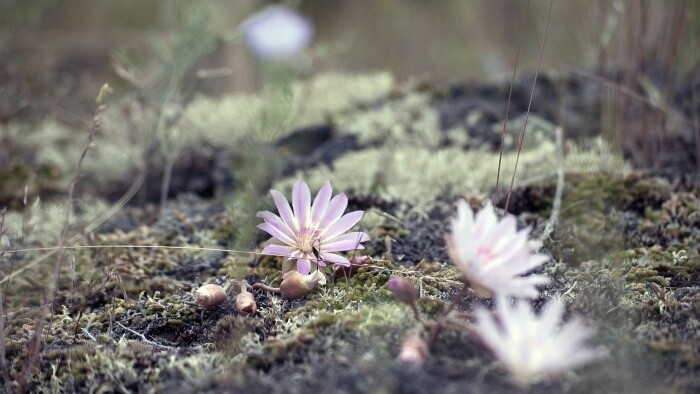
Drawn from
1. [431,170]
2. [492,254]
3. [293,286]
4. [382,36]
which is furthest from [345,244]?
[382,36]

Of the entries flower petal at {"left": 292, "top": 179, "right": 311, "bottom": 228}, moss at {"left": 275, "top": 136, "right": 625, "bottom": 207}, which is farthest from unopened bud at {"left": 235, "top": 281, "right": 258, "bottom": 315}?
moss at {"left": 275, "top": 136, "right": 625, "bottom": 207}

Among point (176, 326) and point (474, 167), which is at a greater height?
point (474, 167)

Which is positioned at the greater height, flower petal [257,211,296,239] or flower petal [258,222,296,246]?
flower petal [257,211,296,239]

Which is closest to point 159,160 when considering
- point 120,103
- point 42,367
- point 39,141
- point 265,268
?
point 120,103

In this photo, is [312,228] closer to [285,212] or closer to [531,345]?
[285,212]

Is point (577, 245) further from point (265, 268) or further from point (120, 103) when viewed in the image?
point (120, 103)

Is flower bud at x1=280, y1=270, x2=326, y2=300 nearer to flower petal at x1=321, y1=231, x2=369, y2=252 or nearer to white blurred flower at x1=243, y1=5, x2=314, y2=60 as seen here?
flower petal at x1=321, y1=231, x2=369, y2=252
